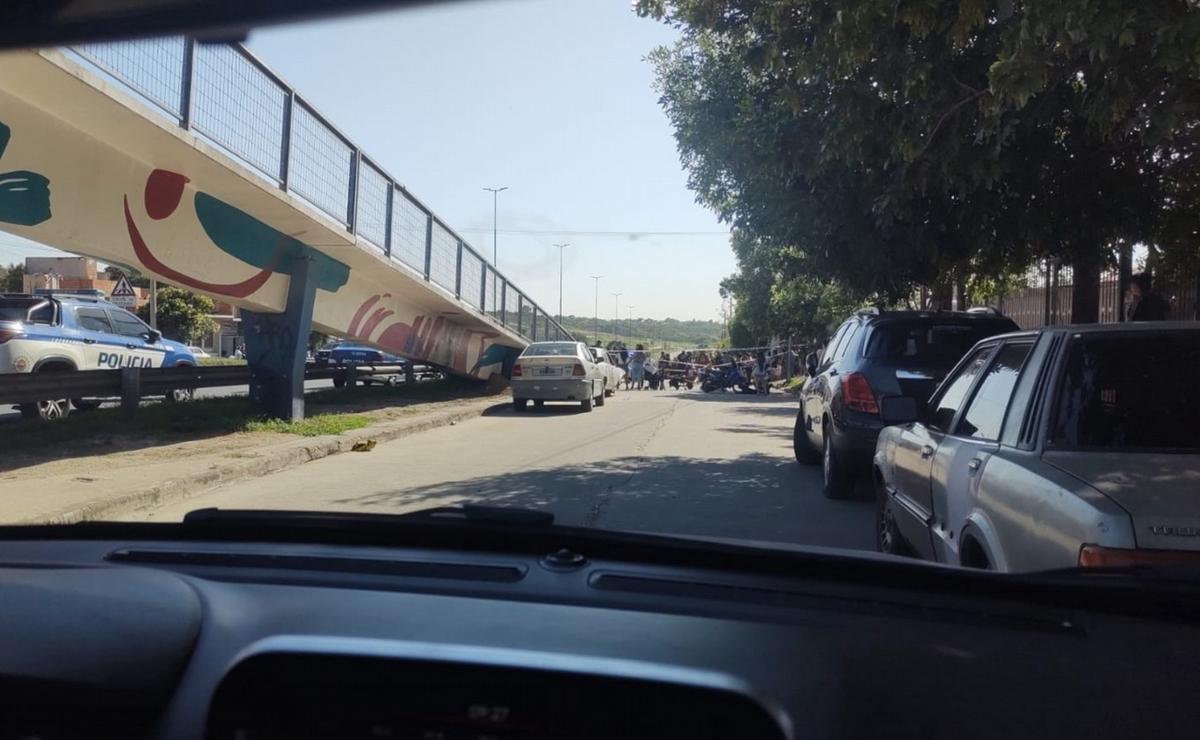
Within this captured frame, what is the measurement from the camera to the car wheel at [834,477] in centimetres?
852

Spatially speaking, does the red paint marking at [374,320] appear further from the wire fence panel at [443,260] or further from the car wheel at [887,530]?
the car wheel at [887,530]

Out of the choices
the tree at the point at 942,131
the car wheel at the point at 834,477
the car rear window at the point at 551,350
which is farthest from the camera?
the car rear window at the point at 551,350

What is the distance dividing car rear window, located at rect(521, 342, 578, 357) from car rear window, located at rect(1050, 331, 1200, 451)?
16.3 m

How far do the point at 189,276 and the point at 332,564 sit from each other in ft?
36.6

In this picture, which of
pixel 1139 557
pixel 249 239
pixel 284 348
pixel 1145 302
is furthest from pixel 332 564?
pixel 284 348

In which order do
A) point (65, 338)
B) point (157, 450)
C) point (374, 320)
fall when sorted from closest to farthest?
point (157, 450)
point (65, 338)
point (374, 320)

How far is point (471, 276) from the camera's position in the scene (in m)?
21.1

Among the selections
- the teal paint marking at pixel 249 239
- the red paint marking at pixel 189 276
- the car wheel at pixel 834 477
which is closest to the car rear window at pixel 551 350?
the teal paint marking at pixel 249 239

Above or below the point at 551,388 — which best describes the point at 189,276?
above

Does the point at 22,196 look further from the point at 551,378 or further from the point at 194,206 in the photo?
the point at 551,378

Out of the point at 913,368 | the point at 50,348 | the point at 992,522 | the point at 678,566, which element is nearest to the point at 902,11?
the point at 913,368

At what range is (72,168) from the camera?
10195mm

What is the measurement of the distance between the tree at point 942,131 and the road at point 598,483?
2.94 meters

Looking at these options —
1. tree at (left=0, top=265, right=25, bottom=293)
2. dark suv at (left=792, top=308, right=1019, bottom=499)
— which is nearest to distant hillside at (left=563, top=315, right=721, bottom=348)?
tree at (left=0, top=265, right=25, bottom=293)
